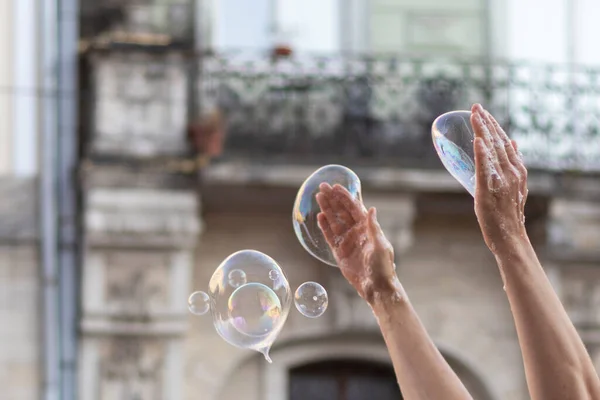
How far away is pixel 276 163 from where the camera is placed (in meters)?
8.70

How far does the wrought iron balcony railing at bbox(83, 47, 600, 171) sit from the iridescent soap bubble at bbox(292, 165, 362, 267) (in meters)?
4.38

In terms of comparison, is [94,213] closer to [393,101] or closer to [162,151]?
[162,151]

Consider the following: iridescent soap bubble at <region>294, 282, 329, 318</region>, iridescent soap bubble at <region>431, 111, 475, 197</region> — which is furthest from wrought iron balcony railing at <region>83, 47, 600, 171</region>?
iridescent soap bubble at <region>431, 111, 475, 197</region>

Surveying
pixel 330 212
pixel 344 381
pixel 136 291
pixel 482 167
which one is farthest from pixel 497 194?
pixel 344 381

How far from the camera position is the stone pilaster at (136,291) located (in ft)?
28.2

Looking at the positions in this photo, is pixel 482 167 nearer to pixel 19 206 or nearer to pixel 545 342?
pixel 545 342

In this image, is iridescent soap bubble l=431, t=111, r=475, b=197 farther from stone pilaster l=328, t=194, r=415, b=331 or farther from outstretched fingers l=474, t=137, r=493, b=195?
stone pilaster l=328, t=194, r=415, b=331

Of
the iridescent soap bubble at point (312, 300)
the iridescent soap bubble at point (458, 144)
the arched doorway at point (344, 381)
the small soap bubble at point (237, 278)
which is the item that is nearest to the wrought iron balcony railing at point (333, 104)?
the arched doorway at point (344, 381)

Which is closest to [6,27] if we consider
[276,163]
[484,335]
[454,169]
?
[276,163]

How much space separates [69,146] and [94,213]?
1.58 ft

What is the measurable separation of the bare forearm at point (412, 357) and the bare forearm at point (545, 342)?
0.52 feet

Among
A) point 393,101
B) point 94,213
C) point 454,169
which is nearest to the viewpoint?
point 454,169

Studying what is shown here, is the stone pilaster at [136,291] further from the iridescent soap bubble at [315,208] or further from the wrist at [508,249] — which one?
the wrist at [508,249]

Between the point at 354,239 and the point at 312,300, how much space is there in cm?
149
